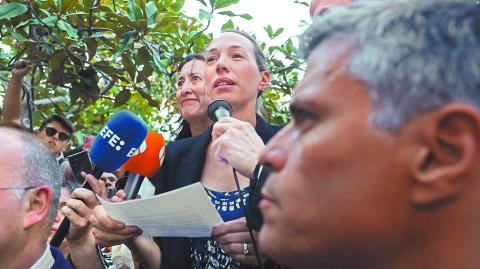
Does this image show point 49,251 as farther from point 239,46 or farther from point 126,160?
point 239,46

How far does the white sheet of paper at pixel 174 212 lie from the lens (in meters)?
2.00

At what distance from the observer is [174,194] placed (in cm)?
199

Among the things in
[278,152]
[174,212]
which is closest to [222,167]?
[174,212]

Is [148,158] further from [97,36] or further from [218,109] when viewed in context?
[97,36]

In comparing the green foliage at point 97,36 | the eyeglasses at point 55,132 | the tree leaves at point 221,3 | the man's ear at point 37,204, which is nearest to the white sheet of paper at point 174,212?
the man's ear at point 37,204

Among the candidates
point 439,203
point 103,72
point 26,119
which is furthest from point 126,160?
point 26,119

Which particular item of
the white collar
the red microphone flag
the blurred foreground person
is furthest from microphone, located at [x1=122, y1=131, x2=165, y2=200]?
the blurred foreground person

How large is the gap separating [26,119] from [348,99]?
4.71 metres

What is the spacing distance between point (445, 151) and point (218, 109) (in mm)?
1646

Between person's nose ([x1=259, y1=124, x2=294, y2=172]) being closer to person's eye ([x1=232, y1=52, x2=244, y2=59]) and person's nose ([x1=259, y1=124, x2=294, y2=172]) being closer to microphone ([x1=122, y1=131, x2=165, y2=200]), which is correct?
microphone ([x1=122, y1=131, x2=165, y2=200])

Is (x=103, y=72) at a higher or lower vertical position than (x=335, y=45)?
lower

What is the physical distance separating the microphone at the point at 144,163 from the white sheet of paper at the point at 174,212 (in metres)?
0.26

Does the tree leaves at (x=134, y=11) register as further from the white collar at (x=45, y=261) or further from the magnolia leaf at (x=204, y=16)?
the white collar at (x=45, y=261)

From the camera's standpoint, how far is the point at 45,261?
2.61 meters
